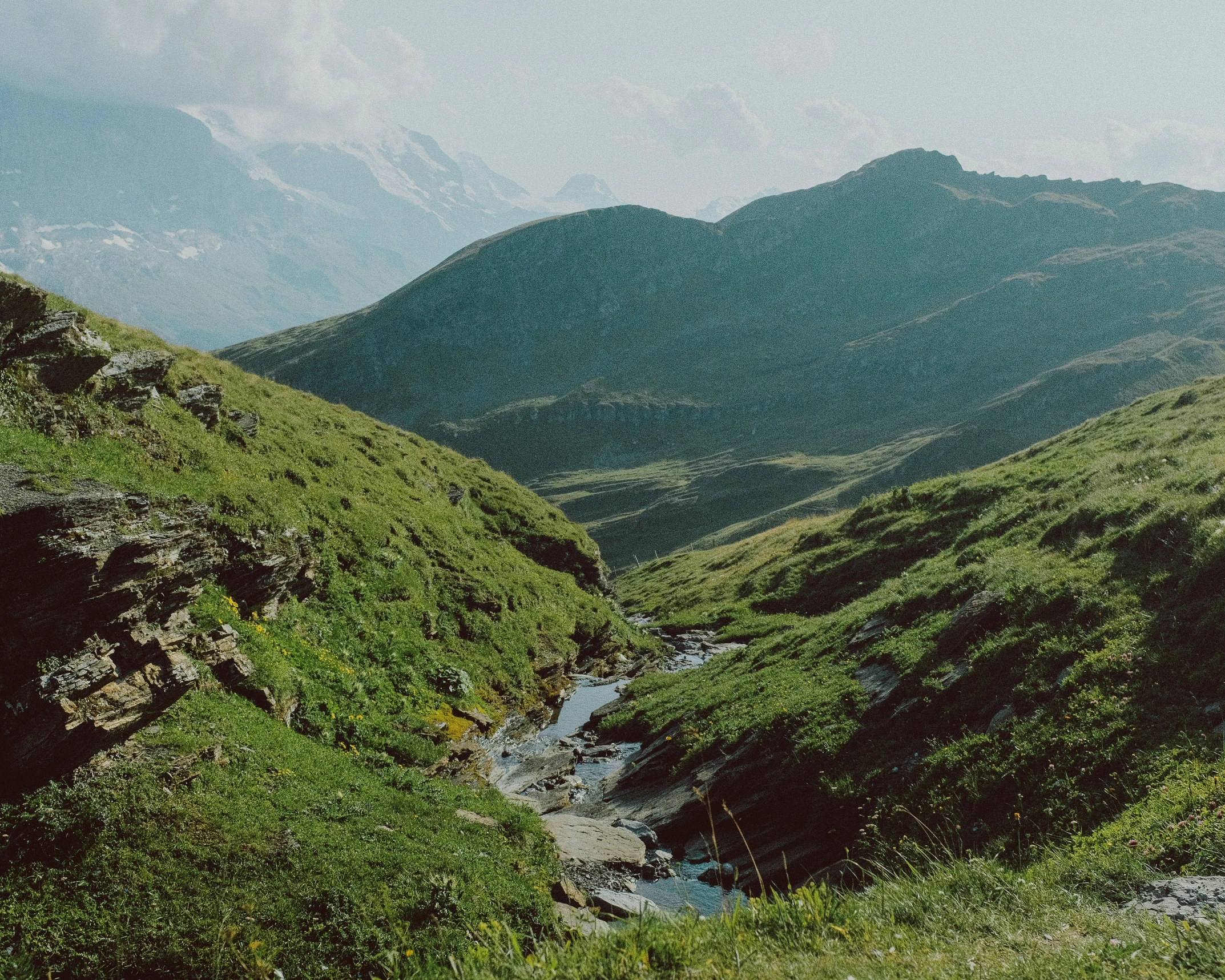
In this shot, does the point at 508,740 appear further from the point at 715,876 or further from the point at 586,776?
the point at 715,876

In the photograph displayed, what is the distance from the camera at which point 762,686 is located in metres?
26.4

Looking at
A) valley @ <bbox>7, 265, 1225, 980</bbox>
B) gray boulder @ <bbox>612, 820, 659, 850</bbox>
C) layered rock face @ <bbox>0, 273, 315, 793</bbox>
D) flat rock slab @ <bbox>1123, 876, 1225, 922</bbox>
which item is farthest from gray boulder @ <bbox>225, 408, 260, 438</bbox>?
flat rock slab @ <bbox>1123, 876, 1225, 922</bbox>

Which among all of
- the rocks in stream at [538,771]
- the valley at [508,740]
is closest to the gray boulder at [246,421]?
the valley at [508,740]

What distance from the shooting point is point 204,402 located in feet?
87.4

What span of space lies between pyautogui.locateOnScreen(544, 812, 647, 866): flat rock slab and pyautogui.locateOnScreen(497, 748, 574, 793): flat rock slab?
9.85 ft

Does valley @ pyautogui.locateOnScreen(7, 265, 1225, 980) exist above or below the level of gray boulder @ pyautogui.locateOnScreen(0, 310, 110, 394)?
below

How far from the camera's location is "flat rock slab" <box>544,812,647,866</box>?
18625 millimetres

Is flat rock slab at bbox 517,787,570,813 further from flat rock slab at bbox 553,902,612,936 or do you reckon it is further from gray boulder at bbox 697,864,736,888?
flat rock slab at bbox 553,902,612,936

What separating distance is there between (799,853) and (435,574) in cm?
2000

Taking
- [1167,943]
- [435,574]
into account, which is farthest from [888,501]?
[1167,943]

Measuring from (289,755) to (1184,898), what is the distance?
16301 mm

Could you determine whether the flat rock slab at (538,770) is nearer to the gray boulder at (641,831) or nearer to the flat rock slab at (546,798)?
the flat rock slab at (546,798)

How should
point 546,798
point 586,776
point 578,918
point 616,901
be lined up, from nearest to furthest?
point 578,918 → point 616,901 → point 546,798 → point 586,776

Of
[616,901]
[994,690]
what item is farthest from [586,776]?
[994,690]
